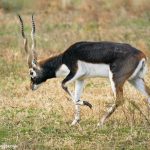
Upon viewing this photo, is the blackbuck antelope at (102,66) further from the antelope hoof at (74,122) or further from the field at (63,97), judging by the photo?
the field at (63,97)

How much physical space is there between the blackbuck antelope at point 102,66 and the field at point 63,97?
37 centimetres

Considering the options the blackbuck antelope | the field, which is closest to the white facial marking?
the blackbuck antelope

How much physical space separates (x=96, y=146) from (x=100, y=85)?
17.0ft

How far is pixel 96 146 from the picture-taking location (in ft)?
28.8

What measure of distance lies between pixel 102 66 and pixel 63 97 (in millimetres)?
2509

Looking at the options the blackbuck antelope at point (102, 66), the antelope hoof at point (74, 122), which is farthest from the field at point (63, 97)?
the blackbuck antelope at point (102, 66)

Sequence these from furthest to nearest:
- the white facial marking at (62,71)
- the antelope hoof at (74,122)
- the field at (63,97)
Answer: the white facial marking at (62,71) < the antelope hoof at (74,122) < the field at (63,97)

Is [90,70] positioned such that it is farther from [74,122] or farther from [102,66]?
[74,122]

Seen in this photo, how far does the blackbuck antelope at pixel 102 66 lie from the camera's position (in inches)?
390

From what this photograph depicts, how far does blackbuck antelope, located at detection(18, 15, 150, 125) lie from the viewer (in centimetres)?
990

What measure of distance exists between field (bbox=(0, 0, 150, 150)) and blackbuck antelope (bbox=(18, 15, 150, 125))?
369 mm

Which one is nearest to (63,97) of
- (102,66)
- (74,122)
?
(74,122)

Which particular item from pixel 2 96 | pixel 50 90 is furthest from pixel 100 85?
pixel 2 96

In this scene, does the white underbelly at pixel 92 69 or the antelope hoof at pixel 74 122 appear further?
the antelope hoof at pixel 74 122
